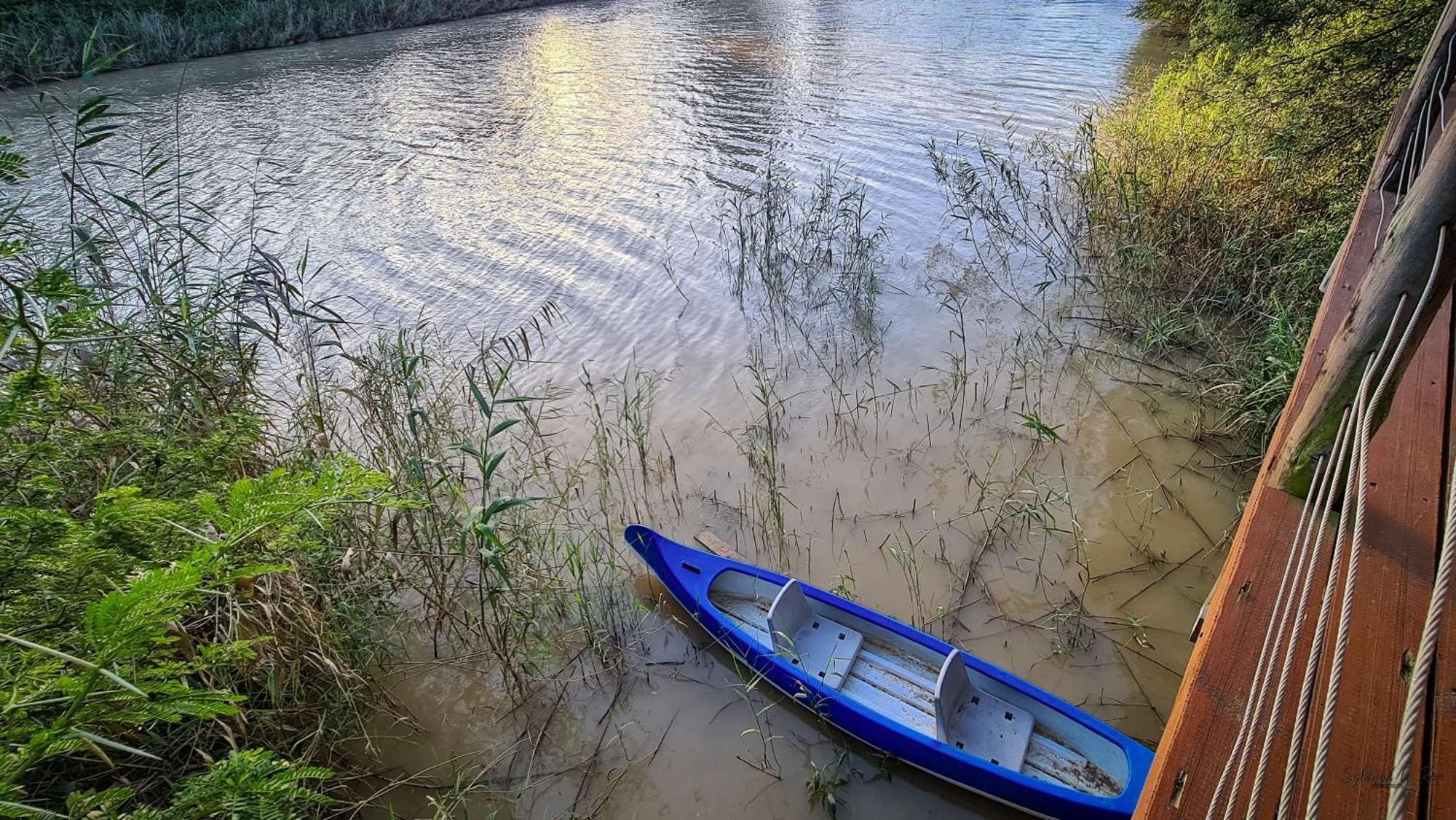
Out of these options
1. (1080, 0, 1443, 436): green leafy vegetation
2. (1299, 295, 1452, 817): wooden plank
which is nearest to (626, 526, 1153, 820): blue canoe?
(1299, 295, 1452, 817): wooden plank

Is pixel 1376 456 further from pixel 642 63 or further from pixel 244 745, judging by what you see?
pixel 642 63

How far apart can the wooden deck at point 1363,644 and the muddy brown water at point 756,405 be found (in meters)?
1.54

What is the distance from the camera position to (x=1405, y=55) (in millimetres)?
6164

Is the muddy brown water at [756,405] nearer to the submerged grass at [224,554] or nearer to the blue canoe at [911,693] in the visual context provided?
the blue canoe at [911,693]

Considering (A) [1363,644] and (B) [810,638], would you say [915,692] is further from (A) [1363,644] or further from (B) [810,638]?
(A) [1363,644]

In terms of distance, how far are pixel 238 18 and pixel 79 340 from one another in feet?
75.7

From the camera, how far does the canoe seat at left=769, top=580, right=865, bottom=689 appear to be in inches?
143

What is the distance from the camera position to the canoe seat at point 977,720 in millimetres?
3230

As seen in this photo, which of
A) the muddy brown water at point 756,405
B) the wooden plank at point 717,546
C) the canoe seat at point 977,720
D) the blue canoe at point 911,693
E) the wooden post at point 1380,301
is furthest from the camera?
the wooden plank at point 717,546

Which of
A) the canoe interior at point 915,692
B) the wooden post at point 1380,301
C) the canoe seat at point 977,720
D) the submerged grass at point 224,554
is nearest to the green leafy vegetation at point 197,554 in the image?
the submerged grass at point 224,554

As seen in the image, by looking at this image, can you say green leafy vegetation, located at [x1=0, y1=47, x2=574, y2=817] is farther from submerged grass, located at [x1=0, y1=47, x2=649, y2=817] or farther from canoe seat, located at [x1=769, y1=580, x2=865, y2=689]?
canoe seat, located at [x1=769, y1=580, x2=865, y2=689]

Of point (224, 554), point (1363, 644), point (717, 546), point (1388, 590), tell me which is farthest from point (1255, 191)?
point (224, 554)

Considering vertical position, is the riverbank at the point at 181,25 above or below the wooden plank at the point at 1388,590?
above

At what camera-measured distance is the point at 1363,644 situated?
196 cm
